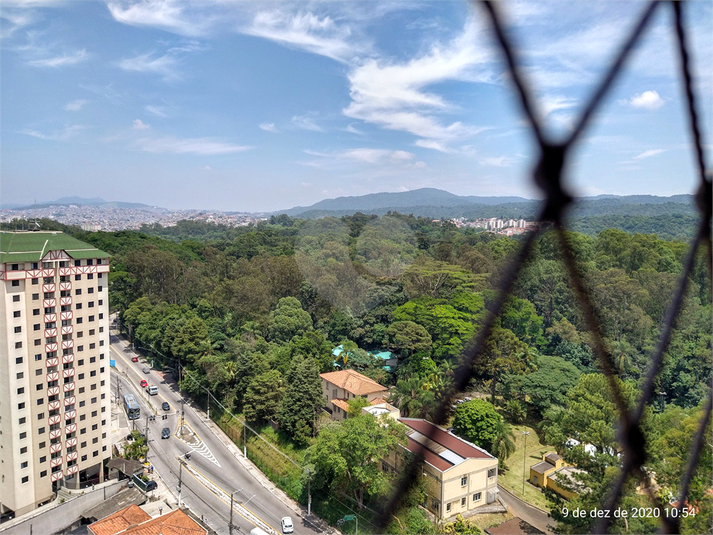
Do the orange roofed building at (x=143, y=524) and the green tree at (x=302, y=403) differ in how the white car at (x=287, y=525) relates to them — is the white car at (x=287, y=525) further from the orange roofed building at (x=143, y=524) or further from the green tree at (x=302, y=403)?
the green tree at (x=302, y=403)

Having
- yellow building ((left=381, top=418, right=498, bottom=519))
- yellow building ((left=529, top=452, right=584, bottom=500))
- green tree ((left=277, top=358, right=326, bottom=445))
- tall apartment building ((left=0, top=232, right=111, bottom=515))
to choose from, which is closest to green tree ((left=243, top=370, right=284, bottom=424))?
green tree ((left=277, top=358, right=326, bottom=445))

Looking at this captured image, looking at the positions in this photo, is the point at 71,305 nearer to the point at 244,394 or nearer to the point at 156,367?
the point at 244,394

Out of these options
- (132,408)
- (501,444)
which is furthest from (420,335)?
(132,408)

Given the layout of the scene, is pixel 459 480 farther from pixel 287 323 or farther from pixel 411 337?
pixel 287 323

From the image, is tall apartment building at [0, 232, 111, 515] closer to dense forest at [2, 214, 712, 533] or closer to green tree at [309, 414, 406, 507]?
dense forest at [2, 214, 712, 533]

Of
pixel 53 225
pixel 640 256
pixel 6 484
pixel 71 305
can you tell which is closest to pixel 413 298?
pixel 640 256
